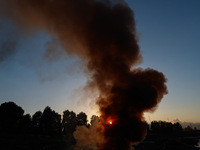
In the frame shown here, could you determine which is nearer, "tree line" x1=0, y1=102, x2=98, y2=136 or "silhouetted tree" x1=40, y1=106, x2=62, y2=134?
"tree line" x1=0, y1=102, x2=98, y2=136

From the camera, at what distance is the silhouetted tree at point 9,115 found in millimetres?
73725

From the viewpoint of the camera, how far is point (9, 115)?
76375 millimetres

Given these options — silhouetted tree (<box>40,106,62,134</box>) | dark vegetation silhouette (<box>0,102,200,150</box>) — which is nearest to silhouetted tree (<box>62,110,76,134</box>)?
dark vegetation silhouette (<box>0,102,200,150</box>)

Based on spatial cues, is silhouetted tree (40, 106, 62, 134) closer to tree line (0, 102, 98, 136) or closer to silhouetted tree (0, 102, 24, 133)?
tree line (0, 102, 98, 136)

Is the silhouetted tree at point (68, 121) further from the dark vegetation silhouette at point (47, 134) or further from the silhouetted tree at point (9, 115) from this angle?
the silhouetted tree at point (9, 115)

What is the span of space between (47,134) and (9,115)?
20.3 meters

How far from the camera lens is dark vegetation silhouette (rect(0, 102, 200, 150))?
5200cm

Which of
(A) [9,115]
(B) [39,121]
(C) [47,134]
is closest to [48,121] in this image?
(B) [39,121]

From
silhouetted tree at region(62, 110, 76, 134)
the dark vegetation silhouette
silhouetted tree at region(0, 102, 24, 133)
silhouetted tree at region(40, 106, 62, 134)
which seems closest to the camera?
the dark vegetation silhouette

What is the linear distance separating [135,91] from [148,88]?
2.17 meters

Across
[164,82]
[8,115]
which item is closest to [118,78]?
[164,82]

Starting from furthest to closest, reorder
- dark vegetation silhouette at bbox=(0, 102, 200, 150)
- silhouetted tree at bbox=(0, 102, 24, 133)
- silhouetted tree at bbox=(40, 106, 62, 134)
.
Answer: silhouetted tree at bbox=(40, 106, 62, 134) < silhouetted tree at bbox=(0, 102, 24, 133) < dark vegetation silhouette at bbox=(0, 102, 200, 150)

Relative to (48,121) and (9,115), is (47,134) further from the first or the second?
(9,115)

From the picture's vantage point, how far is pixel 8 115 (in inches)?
2997
